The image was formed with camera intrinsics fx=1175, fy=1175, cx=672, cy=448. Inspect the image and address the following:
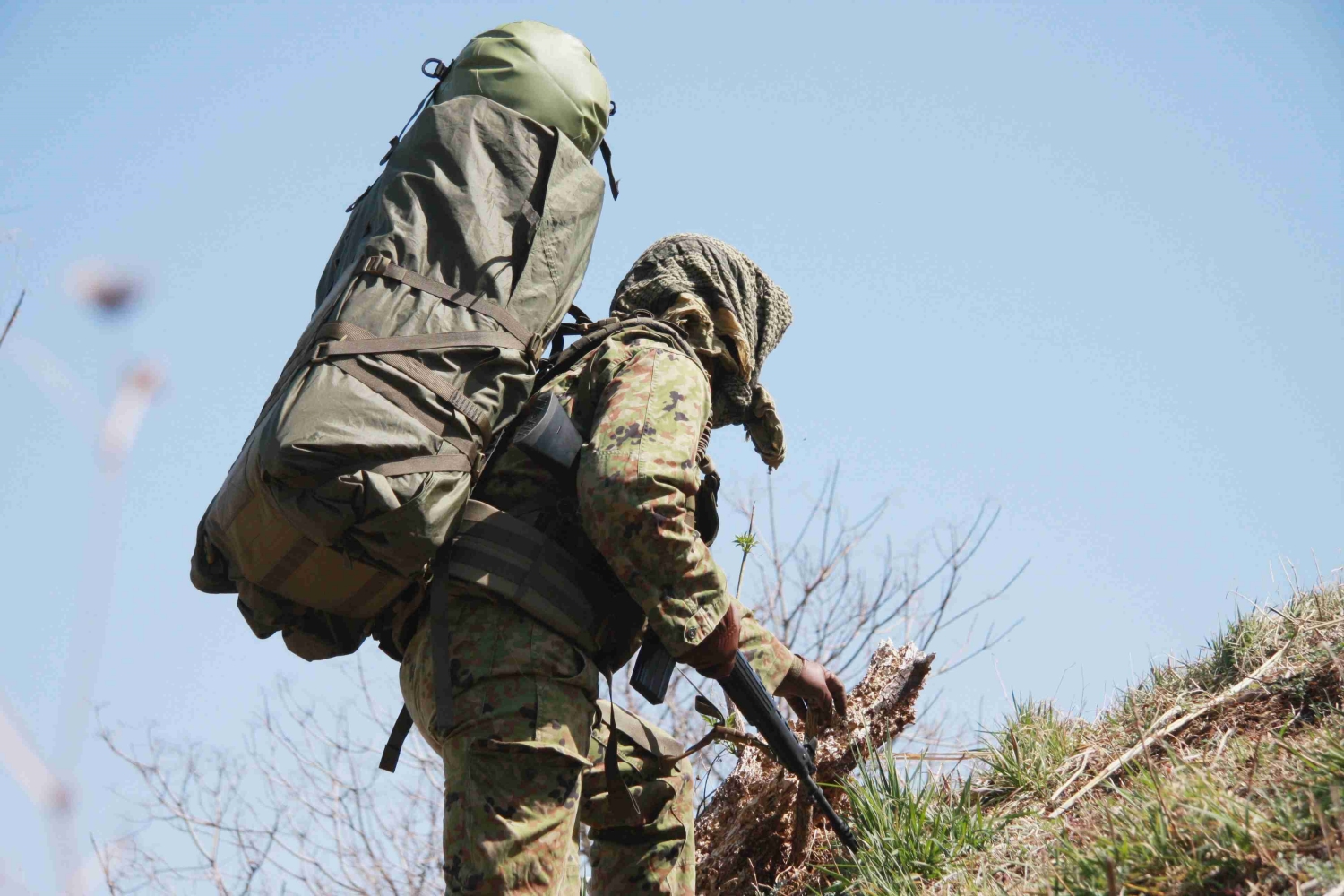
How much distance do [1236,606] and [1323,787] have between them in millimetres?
1754

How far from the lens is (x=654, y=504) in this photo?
2.80m

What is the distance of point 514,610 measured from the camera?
284 cm

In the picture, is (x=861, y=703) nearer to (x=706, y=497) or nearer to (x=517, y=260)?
(x=706, y=497)

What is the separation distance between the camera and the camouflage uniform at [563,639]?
105 inches

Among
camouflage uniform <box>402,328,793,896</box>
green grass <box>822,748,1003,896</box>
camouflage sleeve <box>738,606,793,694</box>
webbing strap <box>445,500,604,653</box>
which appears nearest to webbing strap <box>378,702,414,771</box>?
camouflage uniform <box>402,328,793,896</box>

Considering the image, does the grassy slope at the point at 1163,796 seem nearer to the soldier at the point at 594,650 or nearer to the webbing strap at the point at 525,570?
the soldier at the point at 594,650

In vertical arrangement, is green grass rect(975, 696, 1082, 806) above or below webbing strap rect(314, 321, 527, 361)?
below

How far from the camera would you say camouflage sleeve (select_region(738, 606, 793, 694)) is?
344 centimetres

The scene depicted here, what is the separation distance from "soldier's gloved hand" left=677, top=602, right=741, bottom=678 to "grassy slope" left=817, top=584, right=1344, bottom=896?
838 mm

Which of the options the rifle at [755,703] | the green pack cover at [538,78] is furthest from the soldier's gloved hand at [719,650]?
the green pack cover at [538,78]

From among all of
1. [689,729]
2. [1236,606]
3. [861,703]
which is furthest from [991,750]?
[689,729]

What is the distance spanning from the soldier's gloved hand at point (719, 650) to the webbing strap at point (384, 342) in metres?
0.90

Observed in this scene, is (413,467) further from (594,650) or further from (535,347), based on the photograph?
(594,650)

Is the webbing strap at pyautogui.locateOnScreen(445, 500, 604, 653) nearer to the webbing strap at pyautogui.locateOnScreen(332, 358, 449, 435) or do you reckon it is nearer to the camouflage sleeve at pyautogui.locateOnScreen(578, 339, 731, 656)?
the camouflage sleeve at pyautogui.locateOnScreen(578, 339, 731, 656)
